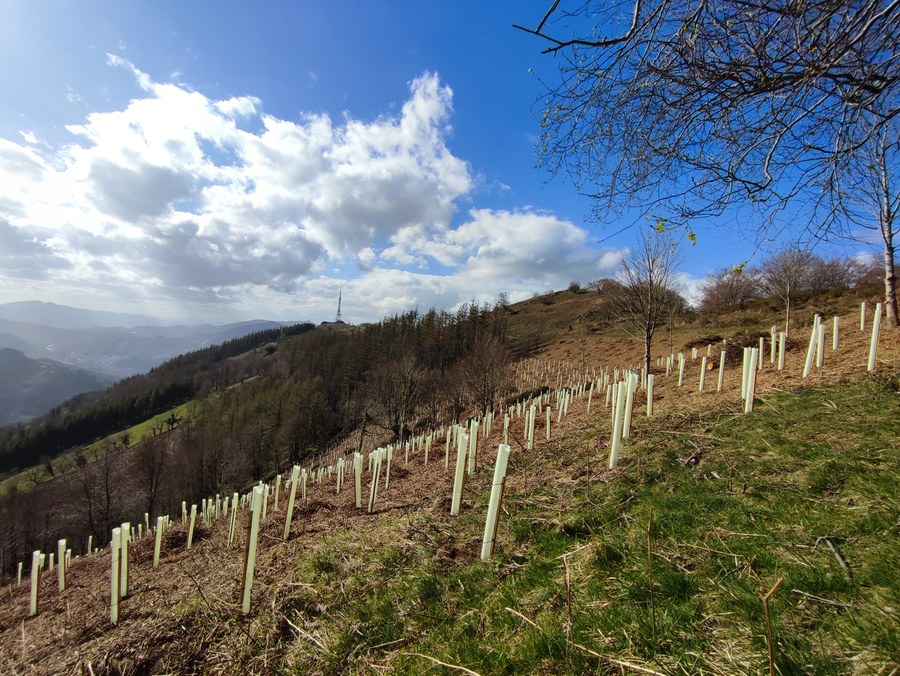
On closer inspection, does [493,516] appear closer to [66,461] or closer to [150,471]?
[150,471]

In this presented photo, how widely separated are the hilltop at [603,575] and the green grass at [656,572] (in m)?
0.01

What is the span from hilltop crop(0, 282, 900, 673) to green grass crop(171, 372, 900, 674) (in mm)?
12

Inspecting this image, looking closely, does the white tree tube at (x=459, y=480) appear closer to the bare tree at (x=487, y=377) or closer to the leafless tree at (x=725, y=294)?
the bare tree at (x=487, y=377)

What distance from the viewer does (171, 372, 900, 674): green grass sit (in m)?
1.75

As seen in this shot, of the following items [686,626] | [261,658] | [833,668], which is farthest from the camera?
[261,658]

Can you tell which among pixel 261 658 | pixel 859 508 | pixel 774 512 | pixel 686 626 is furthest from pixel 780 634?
pixel 261 658

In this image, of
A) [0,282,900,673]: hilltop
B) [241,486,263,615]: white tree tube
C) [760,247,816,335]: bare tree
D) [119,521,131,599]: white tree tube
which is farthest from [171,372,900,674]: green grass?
[760,247,816,335]: bare tree

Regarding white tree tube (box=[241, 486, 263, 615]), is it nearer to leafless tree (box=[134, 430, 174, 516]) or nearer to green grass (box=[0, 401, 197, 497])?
leafless tree (box=[134, 430, 174, 516])

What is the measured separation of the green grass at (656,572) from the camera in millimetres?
1750

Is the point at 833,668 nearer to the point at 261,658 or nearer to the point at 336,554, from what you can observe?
the point at 261,658

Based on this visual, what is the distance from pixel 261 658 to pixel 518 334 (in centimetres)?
6843

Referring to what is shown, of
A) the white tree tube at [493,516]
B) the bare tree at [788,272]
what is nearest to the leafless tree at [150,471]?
the white tree tube at [493,516]

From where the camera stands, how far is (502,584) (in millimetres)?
2746

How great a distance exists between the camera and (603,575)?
8.23 ft
